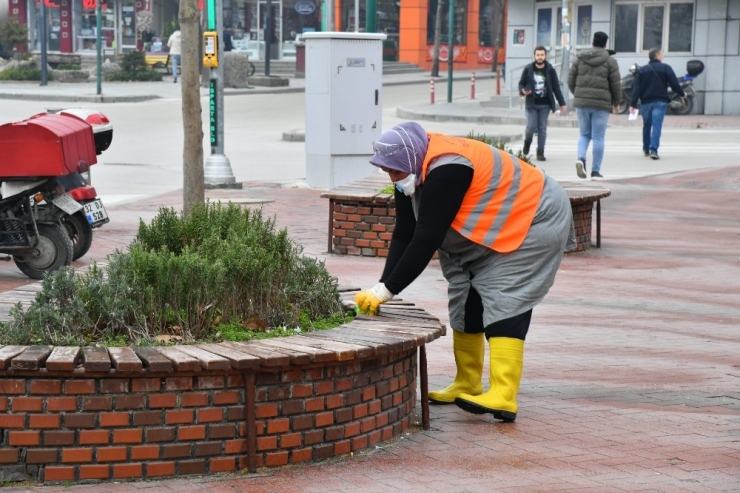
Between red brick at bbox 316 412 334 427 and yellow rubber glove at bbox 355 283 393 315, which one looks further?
yellow rubber glove at bbox 355 283 393 315

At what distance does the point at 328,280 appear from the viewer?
5.65 metres

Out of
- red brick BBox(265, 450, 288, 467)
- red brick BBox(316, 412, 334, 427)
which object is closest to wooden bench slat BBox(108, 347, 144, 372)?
red brick BBox(265, 450, 288, 467)

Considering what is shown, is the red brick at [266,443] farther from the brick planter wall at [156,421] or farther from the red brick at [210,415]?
the red brick at [210,415]

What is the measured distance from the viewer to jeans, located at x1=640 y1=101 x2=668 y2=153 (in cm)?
1930

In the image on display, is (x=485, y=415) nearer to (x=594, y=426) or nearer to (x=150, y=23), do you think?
(x=594, y=426)

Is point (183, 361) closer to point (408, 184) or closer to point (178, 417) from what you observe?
point (178, 417)

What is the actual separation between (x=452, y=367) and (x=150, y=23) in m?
49.2

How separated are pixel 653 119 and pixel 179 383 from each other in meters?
16.0

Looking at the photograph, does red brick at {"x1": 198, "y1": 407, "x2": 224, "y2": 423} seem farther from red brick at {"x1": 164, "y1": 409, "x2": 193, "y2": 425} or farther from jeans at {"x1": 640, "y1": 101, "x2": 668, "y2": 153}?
jeans at {"x1": 640, "y1": 101, "x2": 668, "y2": 153}

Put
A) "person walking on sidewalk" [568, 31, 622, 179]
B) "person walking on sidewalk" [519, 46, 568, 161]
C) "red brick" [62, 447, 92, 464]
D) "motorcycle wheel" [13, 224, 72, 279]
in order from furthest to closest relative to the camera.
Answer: "person walking on sidewalk" [519, 46, 568, 161] → "person walking on sidewalk" [568, 31, 622, 179] → "motorcycle wheel" [13, 224, 72, 279] → "red brick" [62, 447, 92, 464]

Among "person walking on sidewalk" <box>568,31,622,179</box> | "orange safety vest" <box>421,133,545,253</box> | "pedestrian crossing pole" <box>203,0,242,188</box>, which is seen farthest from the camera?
"person walking on sidewalk" <box>568,31,622,179</box>

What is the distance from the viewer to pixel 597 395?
613cm

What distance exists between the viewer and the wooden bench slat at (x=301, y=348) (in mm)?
4598

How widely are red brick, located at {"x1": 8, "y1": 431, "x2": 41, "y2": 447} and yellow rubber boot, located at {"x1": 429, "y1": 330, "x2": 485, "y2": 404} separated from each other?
2.06m
